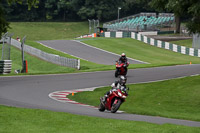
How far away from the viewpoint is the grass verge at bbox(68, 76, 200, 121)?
1633cm

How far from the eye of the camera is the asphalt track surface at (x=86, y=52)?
1763 inches

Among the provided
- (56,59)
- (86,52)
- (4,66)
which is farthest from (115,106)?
(86,52)

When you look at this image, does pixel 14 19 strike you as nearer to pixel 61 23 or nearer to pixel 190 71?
pixel 61 23

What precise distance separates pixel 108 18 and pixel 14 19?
895 inches

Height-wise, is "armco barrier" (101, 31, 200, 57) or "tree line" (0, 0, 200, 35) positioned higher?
"tree line" (0, 0, 200, 35)

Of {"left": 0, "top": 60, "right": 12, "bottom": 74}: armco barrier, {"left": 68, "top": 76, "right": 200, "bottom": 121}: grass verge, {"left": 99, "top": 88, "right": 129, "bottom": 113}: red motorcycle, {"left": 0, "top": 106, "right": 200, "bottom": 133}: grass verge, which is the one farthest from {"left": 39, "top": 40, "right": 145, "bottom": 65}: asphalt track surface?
{"left": 0, "top": 106, "right": 200, "bottom": 133}: grass verge

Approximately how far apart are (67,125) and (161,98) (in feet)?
30.5

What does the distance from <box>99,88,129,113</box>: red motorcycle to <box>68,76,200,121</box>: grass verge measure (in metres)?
0.87

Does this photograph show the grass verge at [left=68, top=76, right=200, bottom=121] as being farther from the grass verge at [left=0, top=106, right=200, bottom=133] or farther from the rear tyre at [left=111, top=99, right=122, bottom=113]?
the grass verge at [left=0, top=106, right=200, bottom=133]

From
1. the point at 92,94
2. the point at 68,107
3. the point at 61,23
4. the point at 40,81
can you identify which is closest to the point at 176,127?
the point at 68,107

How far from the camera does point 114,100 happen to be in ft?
48.6

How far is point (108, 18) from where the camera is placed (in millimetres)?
102938

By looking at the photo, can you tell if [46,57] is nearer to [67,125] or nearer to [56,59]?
[56,59]

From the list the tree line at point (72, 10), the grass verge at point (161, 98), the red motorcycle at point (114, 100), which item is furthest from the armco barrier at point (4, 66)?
the tree line at point (72, 10)
